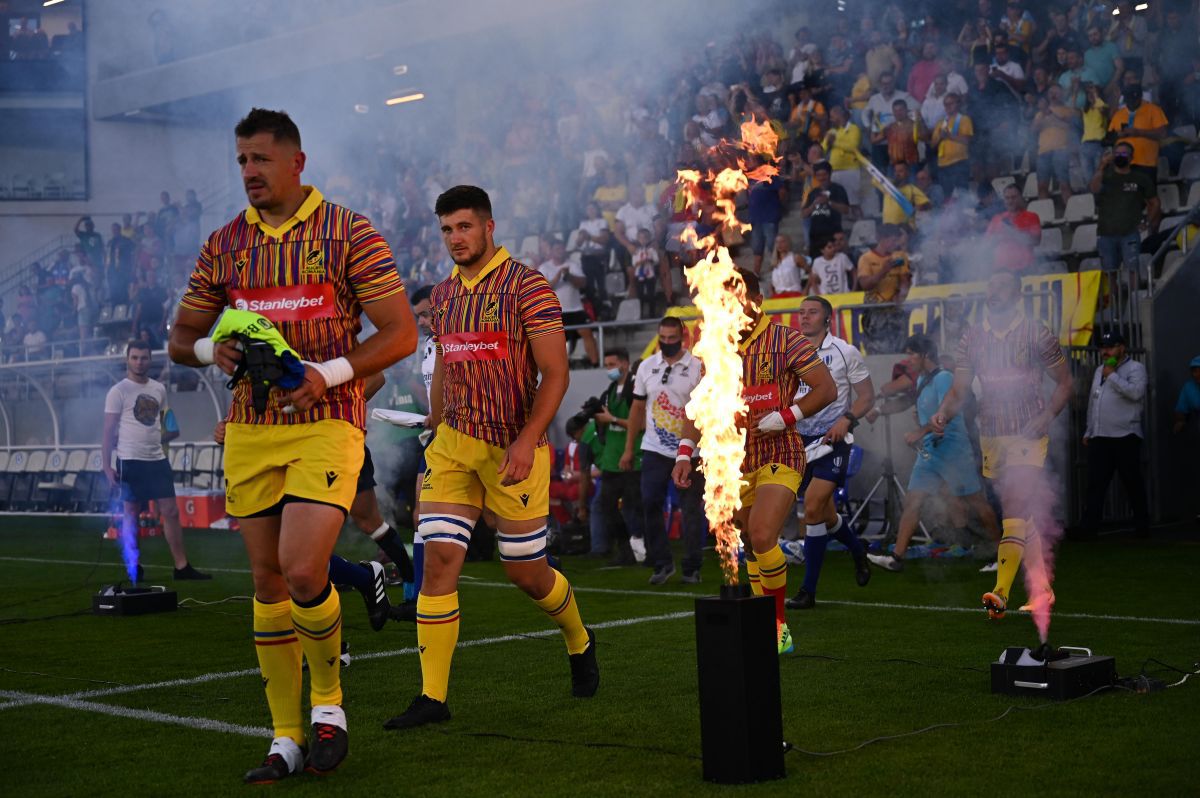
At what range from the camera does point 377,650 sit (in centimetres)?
705

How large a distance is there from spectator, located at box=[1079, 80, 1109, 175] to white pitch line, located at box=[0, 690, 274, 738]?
12.1 meters

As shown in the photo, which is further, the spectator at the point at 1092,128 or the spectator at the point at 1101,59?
the spectator at the point at 1101,59

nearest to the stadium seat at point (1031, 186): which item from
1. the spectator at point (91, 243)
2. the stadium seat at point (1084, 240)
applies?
the stadium seat at point (1084, 240)

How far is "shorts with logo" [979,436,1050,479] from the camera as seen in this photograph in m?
7.37

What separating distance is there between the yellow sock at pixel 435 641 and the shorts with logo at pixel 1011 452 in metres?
3.73

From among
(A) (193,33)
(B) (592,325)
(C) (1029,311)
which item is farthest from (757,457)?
(A) (193,33)

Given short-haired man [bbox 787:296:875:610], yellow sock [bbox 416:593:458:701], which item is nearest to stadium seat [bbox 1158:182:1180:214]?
short-haired man [bbox 787:296:875:610]

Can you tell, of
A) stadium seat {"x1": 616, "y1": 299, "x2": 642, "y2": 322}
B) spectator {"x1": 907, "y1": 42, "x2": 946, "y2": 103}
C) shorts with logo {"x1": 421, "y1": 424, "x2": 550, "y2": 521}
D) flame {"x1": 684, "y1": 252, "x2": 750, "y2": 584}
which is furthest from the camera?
stadium seat {"x1": 616, "y1": 299, "x2": 642, "y2": 322}

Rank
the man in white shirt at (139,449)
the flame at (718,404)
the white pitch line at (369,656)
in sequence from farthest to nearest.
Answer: the man in white shirt at (139,449) < the white pitch line at (369,656) < the flame at (718,404)

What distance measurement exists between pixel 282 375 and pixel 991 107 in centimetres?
1282

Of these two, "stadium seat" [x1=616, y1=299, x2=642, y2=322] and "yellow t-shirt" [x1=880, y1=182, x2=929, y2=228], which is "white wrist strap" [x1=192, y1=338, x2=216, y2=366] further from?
"stadium seat" [x1=616, y1=299, x2=642, y2=322]

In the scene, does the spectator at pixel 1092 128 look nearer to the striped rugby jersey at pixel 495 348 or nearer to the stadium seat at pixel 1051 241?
the stadium seat at pixel 1051 241

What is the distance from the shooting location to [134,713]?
5.50 meters

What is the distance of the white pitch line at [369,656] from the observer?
19.9 ft
